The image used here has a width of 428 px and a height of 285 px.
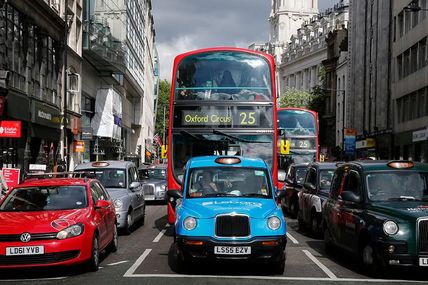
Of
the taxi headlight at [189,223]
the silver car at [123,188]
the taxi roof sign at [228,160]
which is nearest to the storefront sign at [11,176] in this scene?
the silver car at [123,188]

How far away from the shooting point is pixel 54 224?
9.39m

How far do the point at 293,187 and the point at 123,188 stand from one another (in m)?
6.63

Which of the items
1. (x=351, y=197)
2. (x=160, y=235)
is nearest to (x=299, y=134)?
(x=160, y=235)

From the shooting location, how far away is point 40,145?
29969 millimetres

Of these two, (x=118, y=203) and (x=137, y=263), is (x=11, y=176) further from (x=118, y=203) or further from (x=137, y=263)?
(x=137, y=263)

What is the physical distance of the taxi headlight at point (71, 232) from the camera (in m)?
9.29

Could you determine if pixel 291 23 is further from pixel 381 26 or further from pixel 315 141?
pixel 315 141

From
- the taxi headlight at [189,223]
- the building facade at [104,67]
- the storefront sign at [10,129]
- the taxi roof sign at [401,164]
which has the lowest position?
the taxi headlight at [189,223]

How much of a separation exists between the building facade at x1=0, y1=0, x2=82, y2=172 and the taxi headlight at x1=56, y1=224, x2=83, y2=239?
33.7 feet

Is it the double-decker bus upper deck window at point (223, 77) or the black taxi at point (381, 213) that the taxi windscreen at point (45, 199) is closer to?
the black taxi at point (381, 213)

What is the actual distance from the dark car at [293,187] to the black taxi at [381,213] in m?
8.14

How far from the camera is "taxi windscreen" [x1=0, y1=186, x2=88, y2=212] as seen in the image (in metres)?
10.4

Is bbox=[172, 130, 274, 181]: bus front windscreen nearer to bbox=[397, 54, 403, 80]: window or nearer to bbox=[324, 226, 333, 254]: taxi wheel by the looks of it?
bbox=[324, 226, 333, 254]: taxi wheel

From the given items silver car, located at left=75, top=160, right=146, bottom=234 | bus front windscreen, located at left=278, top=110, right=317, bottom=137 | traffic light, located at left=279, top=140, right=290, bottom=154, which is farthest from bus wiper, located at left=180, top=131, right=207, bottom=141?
bus front windscreen, located at left=278, top=110, right=317, bottom=137
